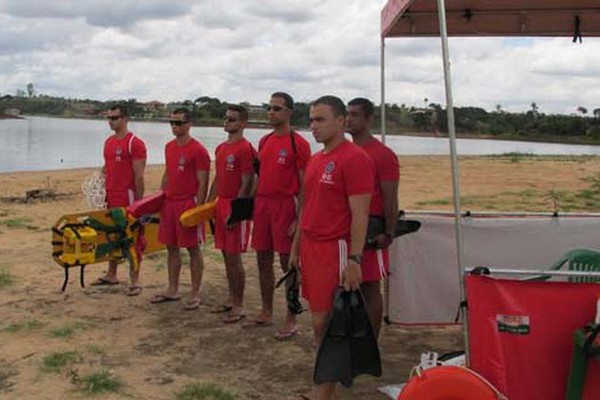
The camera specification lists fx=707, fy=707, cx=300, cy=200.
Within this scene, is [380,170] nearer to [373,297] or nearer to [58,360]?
[373,297]

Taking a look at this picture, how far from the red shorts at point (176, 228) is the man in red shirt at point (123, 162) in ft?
1.88

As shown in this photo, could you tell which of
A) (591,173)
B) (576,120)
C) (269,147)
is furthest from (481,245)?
(591,173)

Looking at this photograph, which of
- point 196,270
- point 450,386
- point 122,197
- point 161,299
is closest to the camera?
point 450,386

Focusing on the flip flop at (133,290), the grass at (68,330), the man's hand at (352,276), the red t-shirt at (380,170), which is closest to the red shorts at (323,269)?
the man's hand at (352,276)

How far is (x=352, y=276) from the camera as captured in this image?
395 cm

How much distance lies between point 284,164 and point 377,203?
1158 millimetres

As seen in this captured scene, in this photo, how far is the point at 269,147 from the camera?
572 cm

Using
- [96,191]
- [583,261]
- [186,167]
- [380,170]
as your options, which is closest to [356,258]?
[380,170]

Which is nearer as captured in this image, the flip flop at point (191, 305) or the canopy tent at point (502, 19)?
the canopy tent at point (502, 19)

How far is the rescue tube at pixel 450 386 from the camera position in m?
3.29

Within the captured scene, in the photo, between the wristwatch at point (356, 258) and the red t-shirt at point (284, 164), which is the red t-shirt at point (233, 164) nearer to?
the red t-shirt at point (284, 164)

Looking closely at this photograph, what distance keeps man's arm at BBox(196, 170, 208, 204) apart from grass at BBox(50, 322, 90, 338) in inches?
59.1

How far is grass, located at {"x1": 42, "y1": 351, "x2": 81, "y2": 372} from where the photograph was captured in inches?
204

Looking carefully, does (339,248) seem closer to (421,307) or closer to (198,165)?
(421,307)
